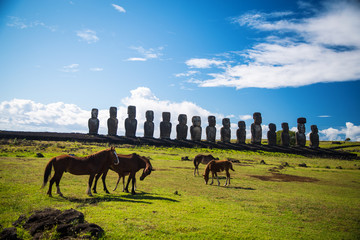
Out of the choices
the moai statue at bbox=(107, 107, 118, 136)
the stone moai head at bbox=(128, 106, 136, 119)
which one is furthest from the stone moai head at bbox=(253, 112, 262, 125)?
the moai statue at bbox=(107, 107, 118, 136)

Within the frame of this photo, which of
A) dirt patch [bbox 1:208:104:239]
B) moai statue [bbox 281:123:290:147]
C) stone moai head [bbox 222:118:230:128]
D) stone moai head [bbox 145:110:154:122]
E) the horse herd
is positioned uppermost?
stone moai head [bbox 145:110:154:122]

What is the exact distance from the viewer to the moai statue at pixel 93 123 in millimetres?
55625

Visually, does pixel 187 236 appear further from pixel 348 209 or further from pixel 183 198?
pixel 348 209

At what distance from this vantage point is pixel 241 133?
59.5 metres

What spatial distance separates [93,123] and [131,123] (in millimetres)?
8608

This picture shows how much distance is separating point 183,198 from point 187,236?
14.5ft

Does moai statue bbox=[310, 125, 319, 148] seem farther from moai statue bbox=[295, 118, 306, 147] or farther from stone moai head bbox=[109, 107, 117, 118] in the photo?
stone moai head bbox=[109, 107, 117, 118]

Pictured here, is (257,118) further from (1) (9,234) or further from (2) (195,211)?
(1) (9,234)

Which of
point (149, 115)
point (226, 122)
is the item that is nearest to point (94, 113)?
point (149, 115)

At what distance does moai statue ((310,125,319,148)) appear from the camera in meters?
58.4

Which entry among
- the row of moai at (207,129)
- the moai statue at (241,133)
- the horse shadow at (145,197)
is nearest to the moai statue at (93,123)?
the row of moai at (207,129)

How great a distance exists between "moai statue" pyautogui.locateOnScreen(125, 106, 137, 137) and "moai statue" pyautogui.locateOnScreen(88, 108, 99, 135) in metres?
6.77

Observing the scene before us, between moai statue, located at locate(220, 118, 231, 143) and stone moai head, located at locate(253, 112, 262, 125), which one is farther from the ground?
stone moai head, located at locate(253, 112, 262, 125)

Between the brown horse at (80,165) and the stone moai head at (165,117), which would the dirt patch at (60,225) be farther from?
the stone moai head at (165,117)
